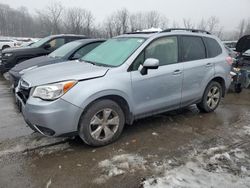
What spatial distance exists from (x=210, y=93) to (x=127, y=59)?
2326 millimetres

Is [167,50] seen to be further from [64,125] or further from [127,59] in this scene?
[64,125]

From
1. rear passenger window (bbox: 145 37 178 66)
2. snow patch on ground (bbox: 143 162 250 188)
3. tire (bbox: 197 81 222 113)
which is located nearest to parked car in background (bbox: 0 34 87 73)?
rear passenger window (bbox: 145 37 178 66)

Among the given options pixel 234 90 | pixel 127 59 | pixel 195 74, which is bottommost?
pixel 234 90

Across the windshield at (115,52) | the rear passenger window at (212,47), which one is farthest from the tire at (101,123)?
the rear passenger window at (212,47)

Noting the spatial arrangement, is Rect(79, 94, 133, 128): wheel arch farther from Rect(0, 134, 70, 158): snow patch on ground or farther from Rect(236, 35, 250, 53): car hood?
Rect(236, 35, 250, 53): car hood

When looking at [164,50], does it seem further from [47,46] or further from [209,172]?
[47,46]

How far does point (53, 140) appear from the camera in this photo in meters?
4.18

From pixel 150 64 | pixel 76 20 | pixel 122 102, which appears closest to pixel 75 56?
pixel 122 102

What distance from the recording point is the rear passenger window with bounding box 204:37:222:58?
535 cm

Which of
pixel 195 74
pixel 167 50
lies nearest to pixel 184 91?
pixel 195 74

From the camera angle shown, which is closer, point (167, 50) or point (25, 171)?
point (25, 171)

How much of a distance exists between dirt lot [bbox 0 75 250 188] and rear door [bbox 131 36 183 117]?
0.51 meters

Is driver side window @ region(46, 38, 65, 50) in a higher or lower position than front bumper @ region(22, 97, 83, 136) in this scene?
higher

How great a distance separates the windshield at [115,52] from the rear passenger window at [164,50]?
222 mm
